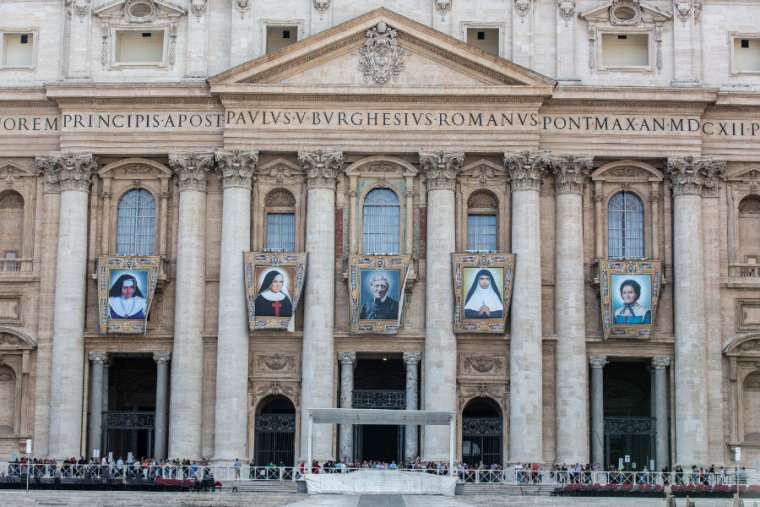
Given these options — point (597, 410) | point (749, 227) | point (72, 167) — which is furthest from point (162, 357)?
point (749, 227)

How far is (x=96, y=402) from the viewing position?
64500 millimetres

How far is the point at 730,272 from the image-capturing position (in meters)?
65.0

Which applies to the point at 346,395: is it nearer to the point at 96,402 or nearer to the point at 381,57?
the point at 96,402

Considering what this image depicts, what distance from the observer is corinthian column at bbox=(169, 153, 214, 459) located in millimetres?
63281

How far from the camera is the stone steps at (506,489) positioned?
58.1m

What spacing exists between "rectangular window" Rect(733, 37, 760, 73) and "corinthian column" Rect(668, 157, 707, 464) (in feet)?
16.6

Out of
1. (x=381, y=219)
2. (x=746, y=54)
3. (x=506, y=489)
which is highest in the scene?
(x=746, y=54)

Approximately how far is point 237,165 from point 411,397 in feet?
37.2

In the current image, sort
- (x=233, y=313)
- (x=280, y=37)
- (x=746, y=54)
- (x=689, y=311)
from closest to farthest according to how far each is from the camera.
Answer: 1. (x=689, y=311)
2. (x=233, y=313)
3. (x=746, y=54)
4. (x=280, y=37)

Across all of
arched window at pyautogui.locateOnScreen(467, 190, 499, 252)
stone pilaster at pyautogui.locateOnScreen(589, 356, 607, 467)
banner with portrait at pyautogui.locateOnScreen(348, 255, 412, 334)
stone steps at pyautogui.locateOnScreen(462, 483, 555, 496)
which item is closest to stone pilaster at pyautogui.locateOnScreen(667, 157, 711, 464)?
stone pilaster at pyautogui.locateOnScreen(589, 356, 607, 467)

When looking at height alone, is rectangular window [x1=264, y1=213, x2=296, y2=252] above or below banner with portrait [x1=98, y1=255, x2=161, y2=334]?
above

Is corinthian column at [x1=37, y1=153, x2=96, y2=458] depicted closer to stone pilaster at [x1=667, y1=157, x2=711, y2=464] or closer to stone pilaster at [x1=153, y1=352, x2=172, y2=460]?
stone pilaster at [x1=153, y1=352, x2=172, y2=460]

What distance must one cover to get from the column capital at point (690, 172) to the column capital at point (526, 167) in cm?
496

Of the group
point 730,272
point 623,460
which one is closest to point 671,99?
point 730,272
